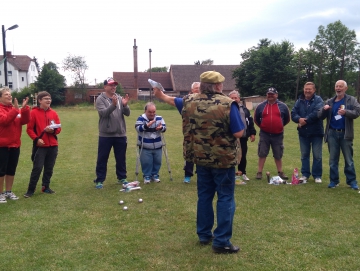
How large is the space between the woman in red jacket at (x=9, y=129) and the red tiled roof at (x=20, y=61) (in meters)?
76.0

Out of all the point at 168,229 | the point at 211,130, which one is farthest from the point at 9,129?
the point at 211,130

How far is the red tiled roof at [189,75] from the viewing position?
65875mm

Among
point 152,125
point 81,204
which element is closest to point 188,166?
point 152,125

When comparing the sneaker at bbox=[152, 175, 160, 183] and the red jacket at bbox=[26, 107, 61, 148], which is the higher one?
the red jacket at bbox=[26, 107, 61, 148]

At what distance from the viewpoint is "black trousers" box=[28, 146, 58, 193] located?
7098 mm

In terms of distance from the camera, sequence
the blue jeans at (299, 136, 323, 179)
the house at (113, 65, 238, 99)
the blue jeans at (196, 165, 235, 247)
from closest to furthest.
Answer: the blue jeans at (196, 165, 235, 247) → the blue jeans at (299, 136, 323, 179) → the house at (113, 65, 238, 99)

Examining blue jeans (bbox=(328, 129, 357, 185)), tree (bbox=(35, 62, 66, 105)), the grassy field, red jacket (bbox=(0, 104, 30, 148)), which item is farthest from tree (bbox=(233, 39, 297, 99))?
red jacket (bbox=(0, 104, 30, 148))

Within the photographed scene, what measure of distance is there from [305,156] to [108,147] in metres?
4.24

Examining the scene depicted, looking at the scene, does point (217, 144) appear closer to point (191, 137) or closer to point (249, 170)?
point (191, 137)

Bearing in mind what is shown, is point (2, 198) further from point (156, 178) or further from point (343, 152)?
point (343, 152)

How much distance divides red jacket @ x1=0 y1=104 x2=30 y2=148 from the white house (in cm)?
7352

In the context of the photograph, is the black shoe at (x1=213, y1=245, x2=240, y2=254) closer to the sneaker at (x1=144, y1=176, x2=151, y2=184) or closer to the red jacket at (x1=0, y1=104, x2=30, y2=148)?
the sneaker at (x1=144, y1=176, x2=151, y2=184)

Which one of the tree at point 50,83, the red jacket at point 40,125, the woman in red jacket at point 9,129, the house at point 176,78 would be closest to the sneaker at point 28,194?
the woman in red jacket at point 9,129

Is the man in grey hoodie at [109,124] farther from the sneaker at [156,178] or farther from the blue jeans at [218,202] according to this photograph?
the blue jeans at [218,202]
